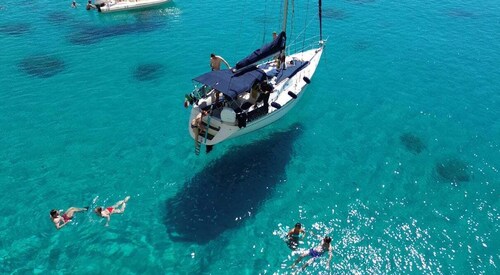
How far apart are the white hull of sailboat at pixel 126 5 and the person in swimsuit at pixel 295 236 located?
140ft

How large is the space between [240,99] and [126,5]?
3357 centimetres

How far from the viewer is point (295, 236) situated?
2194 cm

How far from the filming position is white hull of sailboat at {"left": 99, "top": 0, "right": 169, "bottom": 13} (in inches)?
2005

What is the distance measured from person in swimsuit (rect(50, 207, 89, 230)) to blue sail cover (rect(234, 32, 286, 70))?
14384mm

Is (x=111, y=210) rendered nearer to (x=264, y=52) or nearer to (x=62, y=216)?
(x=62, y=216)

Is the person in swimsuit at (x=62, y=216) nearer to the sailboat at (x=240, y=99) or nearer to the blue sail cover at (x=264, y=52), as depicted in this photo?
the sailboat at (x=240, y=99)

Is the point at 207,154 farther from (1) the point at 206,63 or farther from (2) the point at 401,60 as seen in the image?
(2) the point at 401,60

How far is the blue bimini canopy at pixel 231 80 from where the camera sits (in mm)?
24312

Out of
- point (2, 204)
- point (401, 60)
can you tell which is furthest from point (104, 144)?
point (401, 60)

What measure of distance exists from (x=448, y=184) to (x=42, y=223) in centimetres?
2723

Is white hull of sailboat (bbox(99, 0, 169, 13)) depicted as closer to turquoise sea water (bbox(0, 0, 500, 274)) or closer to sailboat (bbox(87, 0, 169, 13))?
sailboat (bbox(87, 0, 169, 13))

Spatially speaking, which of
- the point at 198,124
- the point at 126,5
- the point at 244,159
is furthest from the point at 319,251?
the point at 126,5

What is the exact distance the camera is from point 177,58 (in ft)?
135

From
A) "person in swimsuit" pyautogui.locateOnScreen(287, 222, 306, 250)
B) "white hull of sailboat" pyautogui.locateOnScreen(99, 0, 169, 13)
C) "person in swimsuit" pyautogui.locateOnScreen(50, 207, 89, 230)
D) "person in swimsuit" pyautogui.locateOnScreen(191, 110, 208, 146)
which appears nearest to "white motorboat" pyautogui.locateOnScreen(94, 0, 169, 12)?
"white hull of sailboat" pyautogui.locateOnScreen(99, 0, 169, 13)
